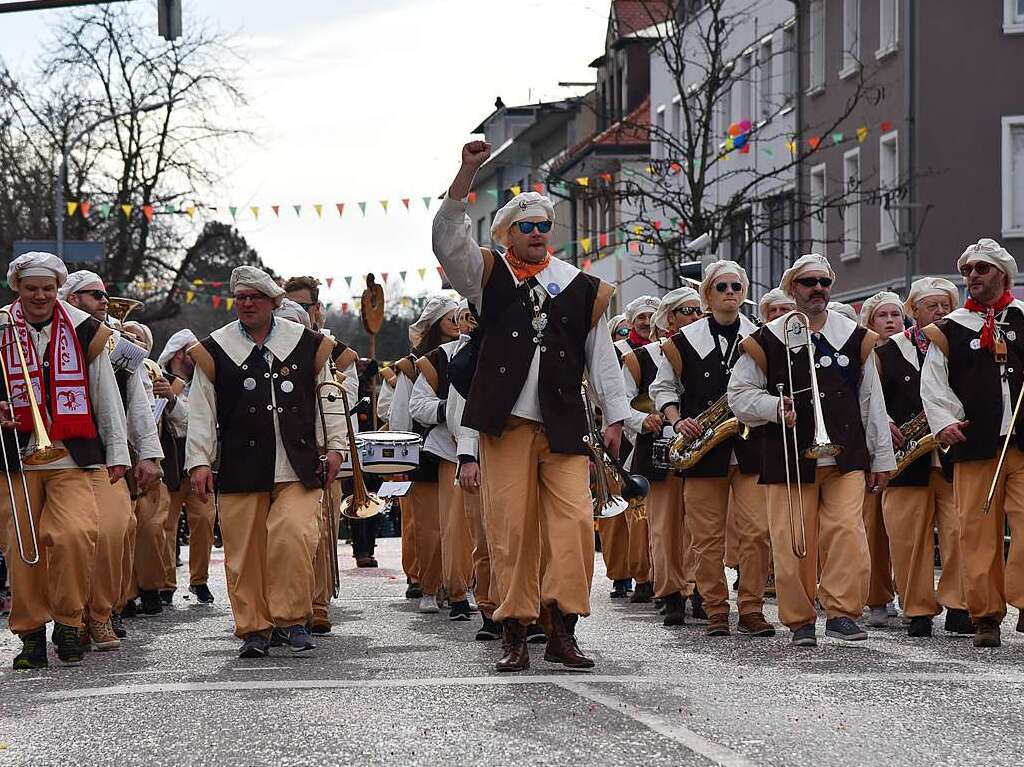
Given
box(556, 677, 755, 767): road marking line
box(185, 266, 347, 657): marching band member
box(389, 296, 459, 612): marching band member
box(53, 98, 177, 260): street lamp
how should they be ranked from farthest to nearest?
box(53, 98, 177, 260): street lamp
box(389, 296, 459, 612): marching band member
box(185, 266, 347, 657): marching band member
box(556, 677, 755, 767): road marking line

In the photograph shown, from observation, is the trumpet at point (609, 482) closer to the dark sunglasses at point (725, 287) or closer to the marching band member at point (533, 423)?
the marching band member at point (533, 423)

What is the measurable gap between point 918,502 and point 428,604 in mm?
3593

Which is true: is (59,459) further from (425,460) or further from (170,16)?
(170,16)

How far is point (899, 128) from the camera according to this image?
36406 mm

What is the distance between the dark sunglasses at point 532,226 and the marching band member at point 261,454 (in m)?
1.71

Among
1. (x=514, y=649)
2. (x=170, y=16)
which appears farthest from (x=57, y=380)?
(x=170, y=16)

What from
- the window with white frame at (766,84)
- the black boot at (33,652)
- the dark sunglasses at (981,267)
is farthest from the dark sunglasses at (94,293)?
the window with white frame at (766,84)

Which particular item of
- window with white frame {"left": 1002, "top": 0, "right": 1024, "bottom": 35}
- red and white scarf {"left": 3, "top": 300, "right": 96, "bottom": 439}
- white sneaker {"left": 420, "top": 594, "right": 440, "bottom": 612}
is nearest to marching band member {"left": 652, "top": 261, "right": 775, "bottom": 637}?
white sneaker {"left": 420, "top": 594, "right": 440, "bottom": 612}

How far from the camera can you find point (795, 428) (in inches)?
452

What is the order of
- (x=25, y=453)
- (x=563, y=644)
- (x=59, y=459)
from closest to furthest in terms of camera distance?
(x=563, y=644) → (x=25, y=453) → (x=59, y=459)

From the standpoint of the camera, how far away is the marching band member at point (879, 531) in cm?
1320

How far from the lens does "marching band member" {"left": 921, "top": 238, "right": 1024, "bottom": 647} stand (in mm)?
11484

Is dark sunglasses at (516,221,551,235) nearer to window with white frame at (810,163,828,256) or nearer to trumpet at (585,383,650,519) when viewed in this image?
trumpet at (585,383,650,519)

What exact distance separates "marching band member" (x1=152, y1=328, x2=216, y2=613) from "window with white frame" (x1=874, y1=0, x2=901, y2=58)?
22.7m
